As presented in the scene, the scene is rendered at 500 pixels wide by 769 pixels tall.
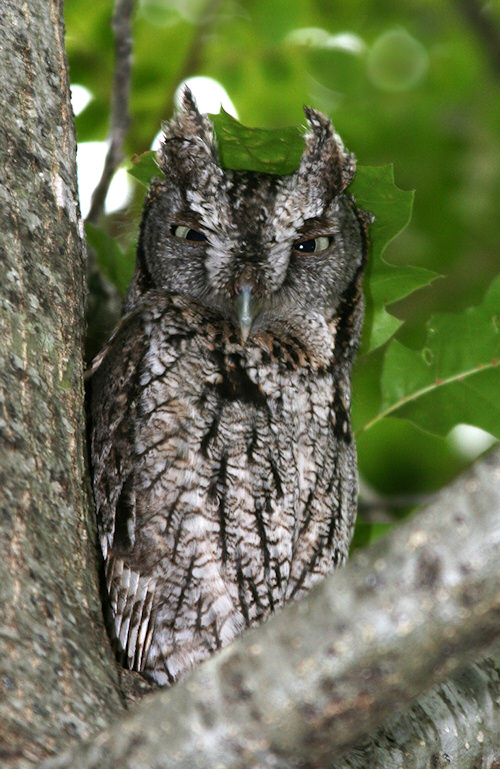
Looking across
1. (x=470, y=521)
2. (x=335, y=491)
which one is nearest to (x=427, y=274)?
(x=335, y=491)

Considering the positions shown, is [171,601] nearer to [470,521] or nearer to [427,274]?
[427,274]

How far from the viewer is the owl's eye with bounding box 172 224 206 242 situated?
265cm

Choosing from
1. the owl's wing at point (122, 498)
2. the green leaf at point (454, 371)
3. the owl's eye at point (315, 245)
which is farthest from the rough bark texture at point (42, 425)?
the green leaf at point (454, 371)

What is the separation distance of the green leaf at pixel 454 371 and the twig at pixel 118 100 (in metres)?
1.25

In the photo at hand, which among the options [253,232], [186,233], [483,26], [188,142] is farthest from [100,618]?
[483,26]

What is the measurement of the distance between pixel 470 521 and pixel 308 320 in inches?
69.0

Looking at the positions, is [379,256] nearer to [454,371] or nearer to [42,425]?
[454,371]

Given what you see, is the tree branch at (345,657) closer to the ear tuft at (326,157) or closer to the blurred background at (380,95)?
the ear tuft at (326,157)

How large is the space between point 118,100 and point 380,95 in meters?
1.82

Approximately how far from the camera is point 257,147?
2582 mm

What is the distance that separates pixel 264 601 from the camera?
2334 millimetres

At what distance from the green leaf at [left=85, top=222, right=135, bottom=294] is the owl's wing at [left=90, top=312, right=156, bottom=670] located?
28.0 inches

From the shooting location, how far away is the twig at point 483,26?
11.3 ft

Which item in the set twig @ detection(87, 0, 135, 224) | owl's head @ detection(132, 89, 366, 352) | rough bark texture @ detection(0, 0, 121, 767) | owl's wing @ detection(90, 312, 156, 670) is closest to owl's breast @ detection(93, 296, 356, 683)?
owl's wing @ detection(90, 312, 156, 670)
